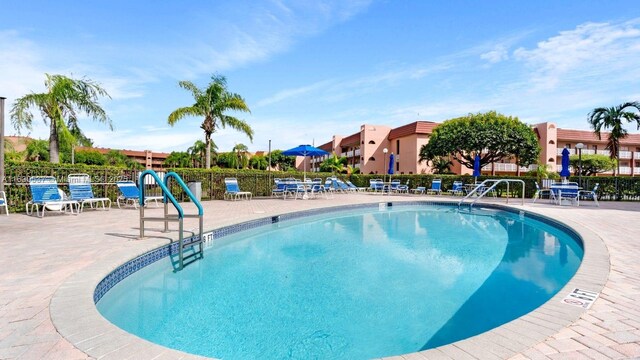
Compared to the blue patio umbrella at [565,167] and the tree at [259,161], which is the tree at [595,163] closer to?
the blue patio umbrella at [565,167]

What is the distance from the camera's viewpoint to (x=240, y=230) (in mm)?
7414

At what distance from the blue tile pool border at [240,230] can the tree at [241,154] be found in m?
43.1

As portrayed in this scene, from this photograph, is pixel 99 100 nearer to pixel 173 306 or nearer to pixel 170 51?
pixel 170 51

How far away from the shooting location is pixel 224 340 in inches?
110

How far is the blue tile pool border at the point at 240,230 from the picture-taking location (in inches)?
145

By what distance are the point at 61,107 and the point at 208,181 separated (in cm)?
629

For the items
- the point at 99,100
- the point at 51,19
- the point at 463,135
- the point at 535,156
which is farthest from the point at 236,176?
the point at 535,156

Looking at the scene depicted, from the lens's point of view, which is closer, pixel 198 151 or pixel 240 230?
pixel 240 230

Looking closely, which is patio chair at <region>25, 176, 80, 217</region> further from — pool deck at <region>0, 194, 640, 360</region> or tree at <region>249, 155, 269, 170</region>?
tree at <region>249, 155, 269, 170</region>

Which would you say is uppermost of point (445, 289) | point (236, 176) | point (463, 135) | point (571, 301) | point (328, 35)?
point (328, 35)

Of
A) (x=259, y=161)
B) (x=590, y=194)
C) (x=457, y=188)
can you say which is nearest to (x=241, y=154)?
(x=259, y=161)

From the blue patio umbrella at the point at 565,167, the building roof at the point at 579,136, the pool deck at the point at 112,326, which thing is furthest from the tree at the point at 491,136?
the pool deck at the point at 112,326

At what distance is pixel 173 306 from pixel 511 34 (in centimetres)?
1300

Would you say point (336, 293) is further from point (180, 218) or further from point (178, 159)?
point (178, 159)
